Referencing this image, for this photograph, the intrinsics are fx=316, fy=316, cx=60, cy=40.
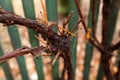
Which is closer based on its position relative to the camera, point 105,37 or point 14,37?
point 14,37

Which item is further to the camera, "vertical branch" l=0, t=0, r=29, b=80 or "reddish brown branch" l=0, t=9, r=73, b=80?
"vertical branch" l=0, t=0, r=29, b=80

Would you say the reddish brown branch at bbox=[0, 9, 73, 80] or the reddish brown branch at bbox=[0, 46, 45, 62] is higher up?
the reddish brown branch at bbox=[0, 9, 73, 80]

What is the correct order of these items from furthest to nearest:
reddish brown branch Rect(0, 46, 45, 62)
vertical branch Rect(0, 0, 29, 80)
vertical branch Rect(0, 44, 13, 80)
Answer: vertical branch Rect(0, 44, 13, 80) → vertical branch Rect(0, 0, 29, 80) → reddish brown branch Rect(0, 46, 45, 62)

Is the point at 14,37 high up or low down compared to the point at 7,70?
up

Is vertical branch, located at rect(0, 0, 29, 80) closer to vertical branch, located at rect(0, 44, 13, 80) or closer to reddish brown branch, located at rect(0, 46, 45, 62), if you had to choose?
vertical branch, located at rect(0, 44, 13, 80)

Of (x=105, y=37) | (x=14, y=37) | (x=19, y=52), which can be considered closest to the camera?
(x=19, y=52)

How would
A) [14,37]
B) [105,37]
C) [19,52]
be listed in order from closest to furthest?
[19,52] → [14,37] → [105,37]

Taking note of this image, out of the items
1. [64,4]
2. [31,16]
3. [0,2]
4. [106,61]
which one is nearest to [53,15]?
[31,16]

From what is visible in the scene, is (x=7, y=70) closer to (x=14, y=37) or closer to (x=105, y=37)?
(x=14, y=37)

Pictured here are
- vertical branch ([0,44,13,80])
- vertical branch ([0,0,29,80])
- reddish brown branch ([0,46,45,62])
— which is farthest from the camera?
vertical branch ([0,44,13,80])

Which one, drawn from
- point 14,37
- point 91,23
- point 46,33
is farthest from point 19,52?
point 91,23

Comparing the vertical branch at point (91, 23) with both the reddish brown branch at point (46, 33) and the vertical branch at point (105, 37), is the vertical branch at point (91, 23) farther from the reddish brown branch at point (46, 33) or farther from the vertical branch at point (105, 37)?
the reddish brown branch at point (46, 33)

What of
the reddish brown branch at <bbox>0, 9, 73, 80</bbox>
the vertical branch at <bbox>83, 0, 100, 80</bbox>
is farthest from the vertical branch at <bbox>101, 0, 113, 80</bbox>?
the reddish brown branch at <bbox>0, 9, 73, 80</bbox>
